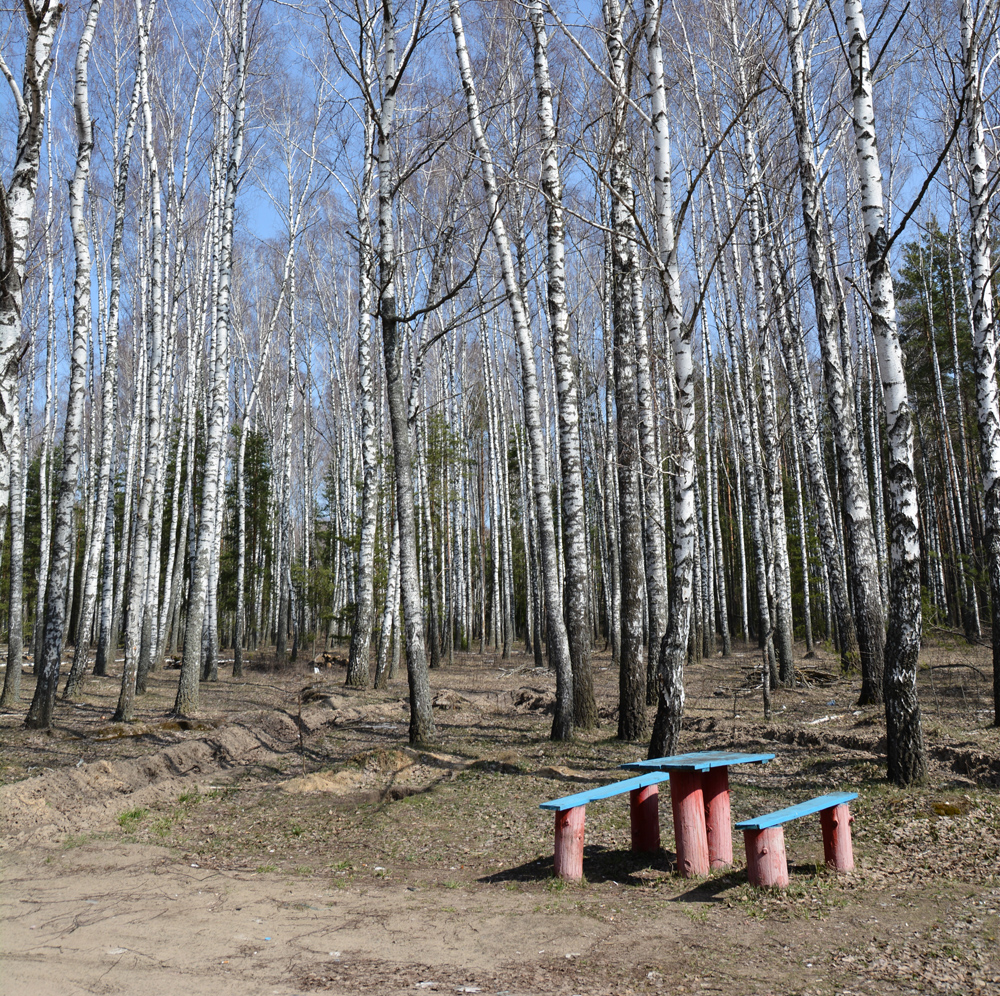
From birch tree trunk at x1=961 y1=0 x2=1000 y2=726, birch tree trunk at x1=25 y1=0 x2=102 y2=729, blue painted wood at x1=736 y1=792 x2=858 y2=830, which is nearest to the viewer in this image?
blue painted wood at x1=736 y1=792 x2=858 y2=830

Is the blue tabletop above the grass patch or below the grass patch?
above

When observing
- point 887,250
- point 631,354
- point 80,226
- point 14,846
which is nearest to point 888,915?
point 887,250

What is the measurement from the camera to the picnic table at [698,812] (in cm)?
422

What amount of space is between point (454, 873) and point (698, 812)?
1.51 m

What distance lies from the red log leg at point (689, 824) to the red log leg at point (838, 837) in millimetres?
665

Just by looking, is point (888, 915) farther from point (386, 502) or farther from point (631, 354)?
point (386, 502)

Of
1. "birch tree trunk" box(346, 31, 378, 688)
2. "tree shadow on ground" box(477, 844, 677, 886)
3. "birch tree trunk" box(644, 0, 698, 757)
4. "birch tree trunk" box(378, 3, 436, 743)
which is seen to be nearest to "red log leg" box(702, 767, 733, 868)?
"tree shadow on ground" box(477, 844, 677, 886)

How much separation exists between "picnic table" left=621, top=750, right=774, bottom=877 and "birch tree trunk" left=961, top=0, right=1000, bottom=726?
4.26 meters

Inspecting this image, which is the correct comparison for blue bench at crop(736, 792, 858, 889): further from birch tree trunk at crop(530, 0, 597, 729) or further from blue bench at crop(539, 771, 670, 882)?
birch tree trunk at crop(530, 0, 597, 729)

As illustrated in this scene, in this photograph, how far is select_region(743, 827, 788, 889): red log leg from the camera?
3865 millimetres

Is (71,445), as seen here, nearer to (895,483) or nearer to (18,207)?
(18,207)

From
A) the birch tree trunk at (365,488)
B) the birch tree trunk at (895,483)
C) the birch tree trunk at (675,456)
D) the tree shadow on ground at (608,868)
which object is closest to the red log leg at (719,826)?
the tree shadow on ground at (608,868)

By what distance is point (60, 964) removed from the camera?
9.63 feet

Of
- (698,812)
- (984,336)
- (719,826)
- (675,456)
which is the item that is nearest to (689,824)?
(698,812)
